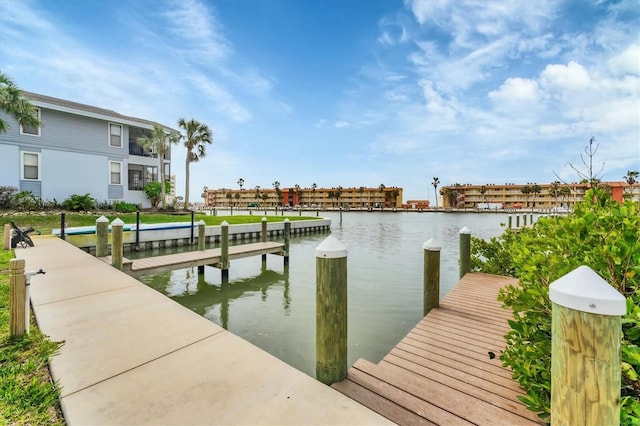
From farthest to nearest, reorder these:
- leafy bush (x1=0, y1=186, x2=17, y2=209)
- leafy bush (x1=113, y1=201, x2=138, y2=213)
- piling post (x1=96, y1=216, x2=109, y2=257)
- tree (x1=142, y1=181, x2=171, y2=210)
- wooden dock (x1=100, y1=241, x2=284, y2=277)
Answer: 1. tree (x1=142, y1=181, x2=171, y2=210)
2. leafy bush (x1=113, y1=201, x2=138, y2=213)
3. leafy bush (x1=0, y1=186, x2=17, y2=209)
4. piling post (x1=96, y1=216, x2=109, y2=257)
5. wooden dock (x1=100, y1=241, x2=284, y2=277)

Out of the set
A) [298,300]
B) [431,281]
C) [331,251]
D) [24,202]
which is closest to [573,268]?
[331,251]

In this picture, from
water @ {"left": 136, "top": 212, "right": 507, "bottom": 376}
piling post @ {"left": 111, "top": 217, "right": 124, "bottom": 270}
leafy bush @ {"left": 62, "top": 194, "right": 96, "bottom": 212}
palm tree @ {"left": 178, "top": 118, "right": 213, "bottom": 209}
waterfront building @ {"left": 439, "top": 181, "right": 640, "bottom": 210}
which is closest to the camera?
water @ {"left": 136, "top": 212, "right": 507, "bottom": 376}

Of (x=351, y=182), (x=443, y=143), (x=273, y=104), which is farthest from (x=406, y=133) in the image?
(x=351, y=182)

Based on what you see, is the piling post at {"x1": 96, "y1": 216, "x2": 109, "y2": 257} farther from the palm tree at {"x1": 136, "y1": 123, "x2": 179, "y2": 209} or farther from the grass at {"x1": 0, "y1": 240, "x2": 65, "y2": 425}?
the palm tree at {"x1": 136, "y1": 123, "x2": 179, "y2": 209}

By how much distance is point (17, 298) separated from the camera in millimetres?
3463

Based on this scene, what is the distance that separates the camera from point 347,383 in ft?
9.32

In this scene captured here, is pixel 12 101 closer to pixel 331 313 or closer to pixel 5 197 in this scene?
pixel 5 197

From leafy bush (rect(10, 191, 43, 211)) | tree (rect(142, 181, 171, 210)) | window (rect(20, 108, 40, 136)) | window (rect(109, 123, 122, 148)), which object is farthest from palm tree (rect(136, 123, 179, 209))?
leafy bush (rect(10, 191, 43, 211))

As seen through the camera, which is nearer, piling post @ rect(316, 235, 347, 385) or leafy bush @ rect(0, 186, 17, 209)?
piling post @ rect(316, 235, 347, 385)

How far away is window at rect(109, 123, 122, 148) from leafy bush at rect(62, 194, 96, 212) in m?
4.83

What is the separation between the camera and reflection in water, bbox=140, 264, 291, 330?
26.5 feet

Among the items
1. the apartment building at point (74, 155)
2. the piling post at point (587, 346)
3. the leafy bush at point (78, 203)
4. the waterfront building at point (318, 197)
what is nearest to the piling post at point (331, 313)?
the piling post at point (587, 346)

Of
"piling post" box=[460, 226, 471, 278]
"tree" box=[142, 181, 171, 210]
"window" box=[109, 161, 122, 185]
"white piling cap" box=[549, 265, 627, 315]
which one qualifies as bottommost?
"piling post" box=[460, 226, 471, 278]

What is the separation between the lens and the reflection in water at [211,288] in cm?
808
